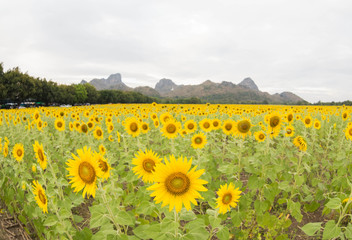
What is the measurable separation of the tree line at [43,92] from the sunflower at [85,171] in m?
62.8

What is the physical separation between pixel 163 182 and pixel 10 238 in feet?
13.0

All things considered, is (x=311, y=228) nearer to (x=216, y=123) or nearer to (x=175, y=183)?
(x=175, y=183)

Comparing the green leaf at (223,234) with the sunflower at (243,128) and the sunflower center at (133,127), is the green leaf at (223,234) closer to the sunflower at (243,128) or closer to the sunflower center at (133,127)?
the sunflower at (243,128)

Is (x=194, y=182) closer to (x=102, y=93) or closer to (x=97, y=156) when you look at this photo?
(x=97, y=156)

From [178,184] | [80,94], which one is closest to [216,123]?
[178,184]

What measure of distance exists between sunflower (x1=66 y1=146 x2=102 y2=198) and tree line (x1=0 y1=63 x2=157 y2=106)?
206 feet

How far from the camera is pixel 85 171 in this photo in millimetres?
2248

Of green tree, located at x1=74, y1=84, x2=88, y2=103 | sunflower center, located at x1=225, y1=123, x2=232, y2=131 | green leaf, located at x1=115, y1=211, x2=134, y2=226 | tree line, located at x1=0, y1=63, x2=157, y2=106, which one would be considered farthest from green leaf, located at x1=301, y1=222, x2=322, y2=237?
green tree, located at x1=74, y1=84, x2=88, y2=103

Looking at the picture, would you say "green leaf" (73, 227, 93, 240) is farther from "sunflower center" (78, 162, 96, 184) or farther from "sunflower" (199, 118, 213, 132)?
"sunflower" (199, 118, 213, 132)

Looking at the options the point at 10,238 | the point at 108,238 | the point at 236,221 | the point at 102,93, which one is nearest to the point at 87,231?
the point at 108,238

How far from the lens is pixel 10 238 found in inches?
153

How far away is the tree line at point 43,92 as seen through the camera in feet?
176

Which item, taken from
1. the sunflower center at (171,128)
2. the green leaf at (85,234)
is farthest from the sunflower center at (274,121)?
the green leaf at (85,234)

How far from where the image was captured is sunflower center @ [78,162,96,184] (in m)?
2.21
